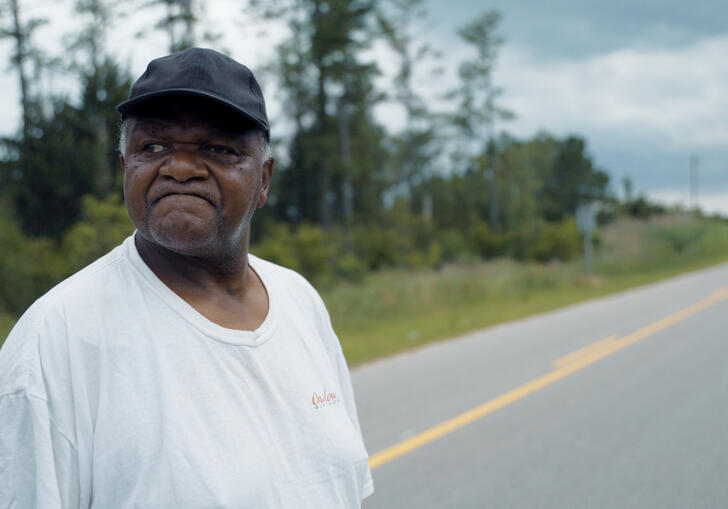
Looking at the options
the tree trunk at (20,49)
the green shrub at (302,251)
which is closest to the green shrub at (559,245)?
the green shrub at (302,251)

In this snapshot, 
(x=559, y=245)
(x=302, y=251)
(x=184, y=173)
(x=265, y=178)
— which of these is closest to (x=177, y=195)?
(x=184, y=173)

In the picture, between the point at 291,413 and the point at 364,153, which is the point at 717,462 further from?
the point at 364,153

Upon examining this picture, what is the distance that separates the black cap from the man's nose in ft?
0.41

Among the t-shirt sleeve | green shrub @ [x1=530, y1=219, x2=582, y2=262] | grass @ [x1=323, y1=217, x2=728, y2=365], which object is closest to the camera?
the t-shirt sleeve

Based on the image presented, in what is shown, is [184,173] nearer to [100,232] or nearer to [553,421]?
[553,421]

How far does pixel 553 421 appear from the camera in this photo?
239 inches

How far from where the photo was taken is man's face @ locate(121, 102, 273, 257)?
1.35m

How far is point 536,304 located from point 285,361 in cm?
1516

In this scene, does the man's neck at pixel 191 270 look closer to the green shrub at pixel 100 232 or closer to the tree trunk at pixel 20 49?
the green shrub at pixel 100 232

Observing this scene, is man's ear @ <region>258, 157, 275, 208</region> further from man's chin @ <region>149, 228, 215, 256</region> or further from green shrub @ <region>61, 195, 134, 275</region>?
green shrub @ <region>61, 195, 134, 275</region>

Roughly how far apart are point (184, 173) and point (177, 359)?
38cm

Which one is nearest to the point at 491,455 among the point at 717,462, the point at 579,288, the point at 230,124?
the point at 717,462

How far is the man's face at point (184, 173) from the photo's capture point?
1.35 meters

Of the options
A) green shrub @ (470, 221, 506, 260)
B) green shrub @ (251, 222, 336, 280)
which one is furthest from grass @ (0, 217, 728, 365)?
green shrub @ (470, 221, 506, 260)
